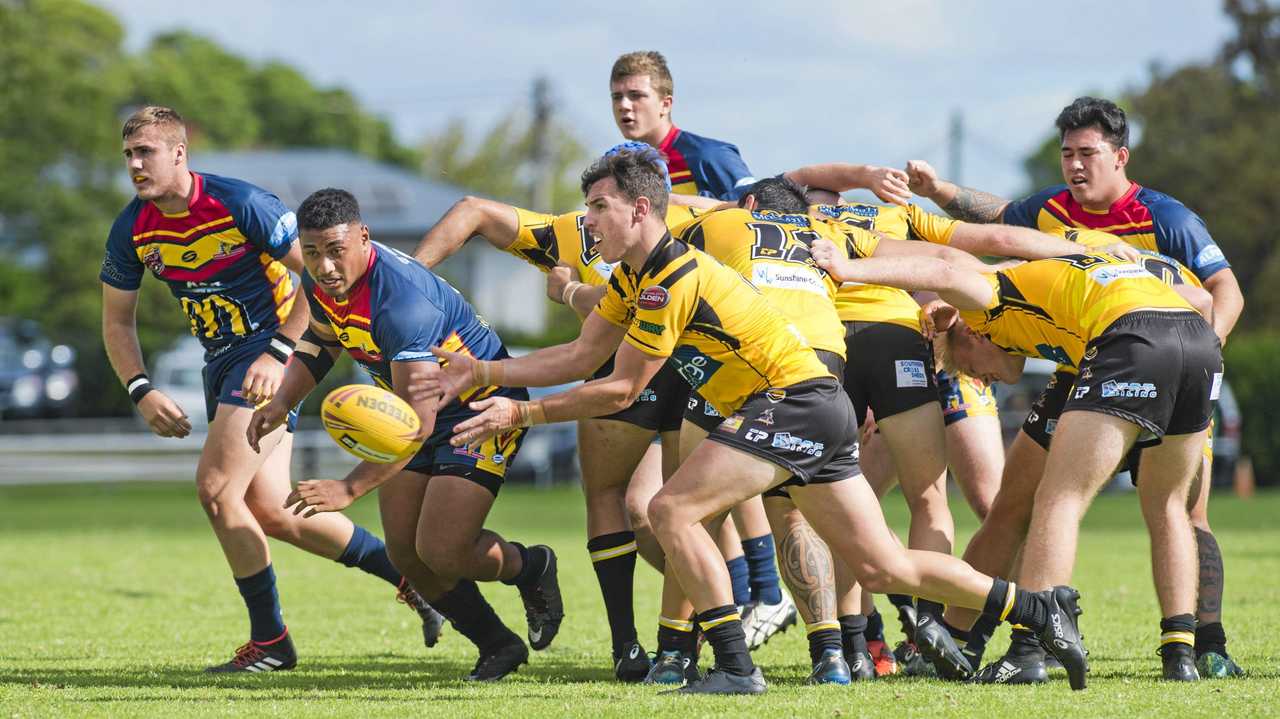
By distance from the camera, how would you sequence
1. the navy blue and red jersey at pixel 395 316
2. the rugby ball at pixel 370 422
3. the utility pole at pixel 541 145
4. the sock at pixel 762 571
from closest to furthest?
the rugby ball at pixel 370 422, the navy blue and red jersey at pixel 395 316, the sock at pixel 762 571, the utility pole at pixel 541 145

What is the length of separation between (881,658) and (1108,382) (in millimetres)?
1880

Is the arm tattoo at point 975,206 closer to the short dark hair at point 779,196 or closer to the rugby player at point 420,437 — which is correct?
the short dark hair at point 779,196

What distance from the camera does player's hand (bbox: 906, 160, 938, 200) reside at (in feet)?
25.5

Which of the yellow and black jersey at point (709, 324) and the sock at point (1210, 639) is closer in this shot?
the yellow and black jersey at point (709, 324)

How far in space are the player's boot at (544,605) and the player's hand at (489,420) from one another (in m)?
1.63

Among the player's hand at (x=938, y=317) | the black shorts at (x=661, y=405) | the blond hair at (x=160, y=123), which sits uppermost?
the blond hair at (x=160, y=123)

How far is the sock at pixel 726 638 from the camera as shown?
20.4 feet

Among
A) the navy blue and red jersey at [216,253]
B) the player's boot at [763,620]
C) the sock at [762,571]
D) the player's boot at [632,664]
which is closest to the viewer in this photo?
the player's boot at [632,664]

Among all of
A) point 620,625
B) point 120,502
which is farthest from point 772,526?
point 120,502

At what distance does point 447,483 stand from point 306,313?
1170 mm

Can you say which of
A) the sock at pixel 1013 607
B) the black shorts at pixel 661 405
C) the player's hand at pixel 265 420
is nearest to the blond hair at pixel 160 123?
the player's hand at pixel 265 420

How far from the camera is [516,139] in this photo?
202ft

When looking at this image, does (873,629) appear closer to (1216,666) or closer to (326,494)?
(1216,666)

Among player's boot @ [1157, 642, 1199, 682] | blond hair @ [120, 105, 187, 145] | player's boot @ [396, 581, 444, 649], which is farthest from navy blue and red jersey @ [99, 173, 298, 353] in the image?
player's boot @ [1157, 642, 1199, 682]
